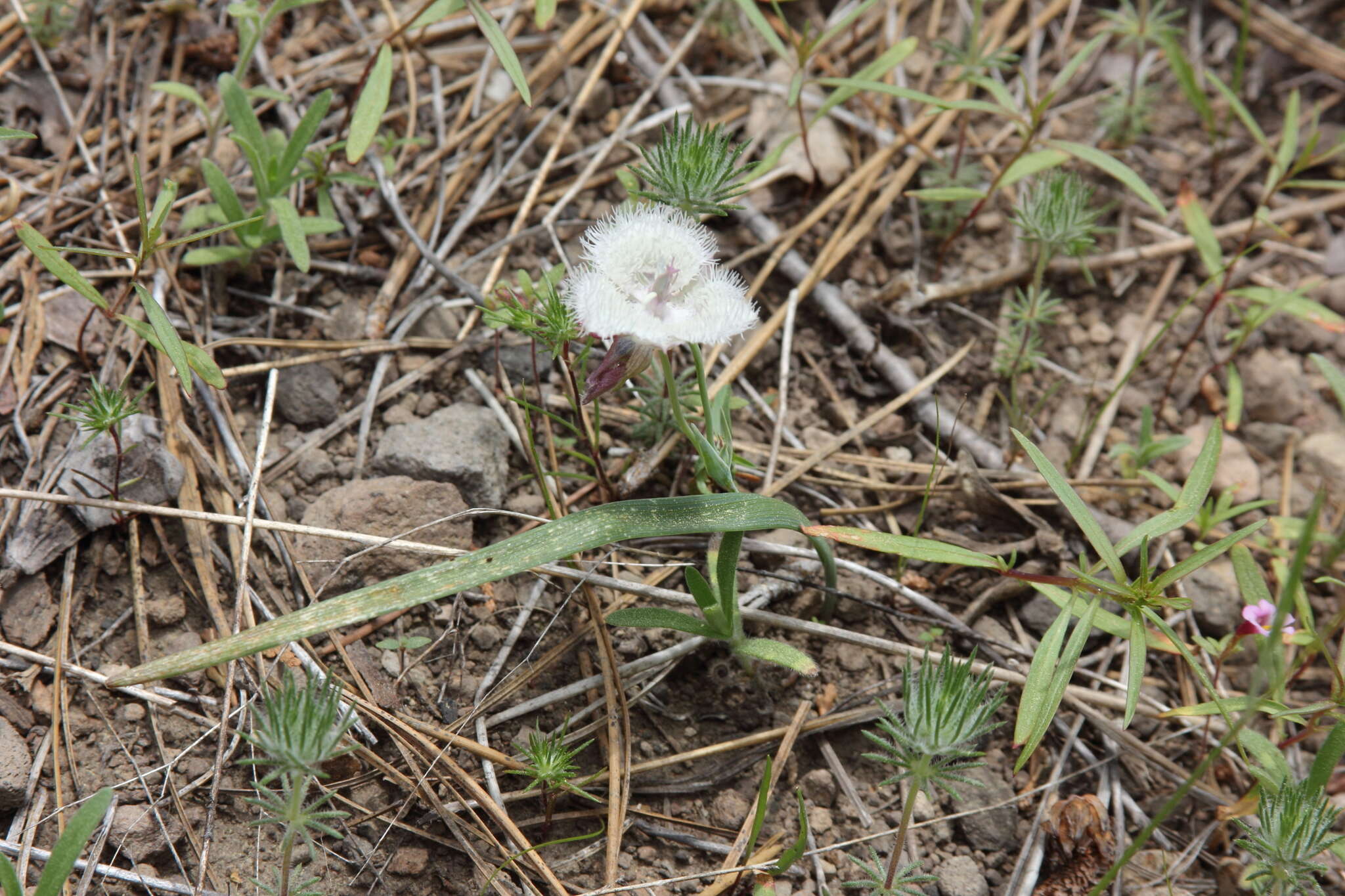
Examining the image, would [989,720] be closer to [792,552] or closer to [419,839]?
[792,552]

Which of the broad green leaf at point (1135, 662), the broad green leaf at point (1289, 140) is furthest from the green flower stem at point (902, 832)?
the broad green leaf at point (1289, 140)

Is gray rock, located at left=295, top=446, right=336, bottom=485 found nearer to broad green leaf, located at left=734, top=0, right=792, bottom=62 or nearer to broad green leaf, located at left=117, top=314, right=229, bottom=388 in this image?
broad green leaf, located at left=117, top=314, right=229, bottom=388

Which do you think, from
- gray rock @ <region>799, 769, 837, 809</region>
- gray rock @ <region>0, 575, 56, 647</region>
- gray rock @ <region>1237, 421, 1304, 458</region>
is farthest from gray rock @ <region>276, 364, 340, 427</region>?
gray rock @ <region>1237, 421, 1304, 458</region>

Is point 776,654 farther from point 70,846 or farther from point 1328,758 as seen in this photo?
point 70,846

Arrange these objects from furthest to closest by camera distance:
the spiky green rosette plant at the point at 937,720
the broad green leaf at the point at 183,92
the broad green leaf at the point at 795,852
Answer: the broad green leaf at the point at 183,92 → the broad green leaf at the point at 795,852 → the spiky green rosette plant at the point at 937,720

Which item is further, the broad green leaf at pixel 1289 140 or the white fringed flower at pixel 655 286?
the broad green leaf at pixel 1289 140

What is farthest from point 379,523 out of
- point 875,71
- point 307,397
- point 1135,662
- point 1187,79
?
point 1187,79

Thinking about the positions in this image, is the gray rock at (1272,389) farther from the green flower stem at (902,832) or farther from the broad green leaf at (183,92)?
the broad green leaf at (183,92)
